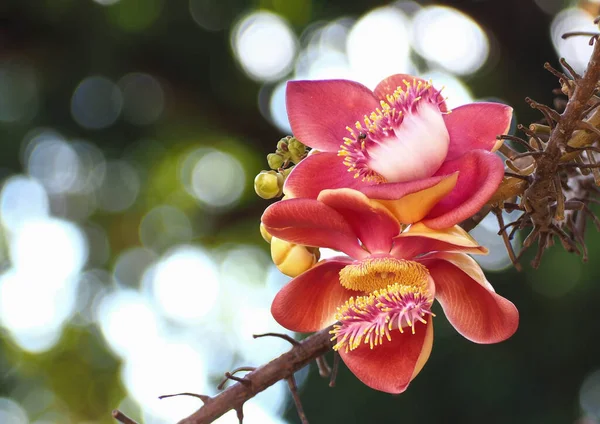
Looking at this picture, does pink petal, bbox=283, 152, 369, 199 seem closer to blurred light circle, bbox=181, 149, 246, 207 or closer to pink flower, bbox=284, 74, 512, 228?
pink flower, bbox=284, 74, 512, 228

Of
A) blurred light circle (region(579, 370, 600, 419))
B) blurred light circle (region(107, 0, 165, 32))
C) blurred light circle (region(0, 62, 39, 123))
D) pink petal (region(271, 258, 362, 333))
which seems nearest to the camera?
pink petal (region(271, 258, 362, 333))

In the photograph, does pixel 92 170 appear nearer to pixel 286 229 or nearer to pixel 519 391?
pixel 519 391

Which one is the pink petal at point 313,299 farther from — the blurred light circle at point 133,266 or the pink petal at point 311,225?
the blurred light circle at point 133,266

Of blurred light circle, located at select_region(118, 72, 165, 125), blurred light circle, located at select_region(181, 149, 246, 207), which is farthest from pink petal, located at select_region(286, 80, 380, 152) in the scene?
blurred light circle, located at select_region(181, 149, 246, 207)

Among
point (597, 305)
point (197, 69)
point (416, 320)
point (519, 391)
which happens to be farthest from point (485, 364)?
point (416, 320)

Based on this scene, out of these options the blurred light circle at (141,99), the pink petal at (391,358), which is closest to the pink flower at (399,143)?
the pink petal at (391,358)

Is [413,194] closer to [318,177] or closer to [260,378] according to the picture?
[318,177]
